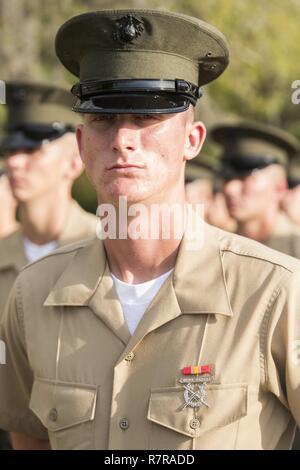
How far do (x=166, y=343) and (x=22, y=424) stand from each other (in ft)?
2.75

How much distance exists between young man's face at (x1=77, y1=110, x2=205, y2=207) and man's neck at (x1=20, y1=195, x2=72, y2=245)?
3.56 m

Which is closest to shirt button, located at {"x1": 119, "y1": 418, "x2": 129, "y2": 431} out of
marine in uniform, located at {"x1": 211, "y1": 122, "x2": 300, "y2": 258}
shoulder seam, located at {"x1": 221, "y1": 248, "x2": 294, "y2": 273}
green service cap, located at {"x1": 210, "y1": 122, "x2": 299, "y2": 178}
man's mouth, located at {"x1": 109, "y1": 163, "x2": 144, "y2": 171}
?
shoulder seam, located at {"x1": 221, "y1": 248, "x2": 294, "y2": 273}

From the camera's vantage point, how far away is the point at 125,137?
3.38 metres

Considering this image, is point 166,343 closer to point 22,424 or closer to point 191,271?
point 191,271

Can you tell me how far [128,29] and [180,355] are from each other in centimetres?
112

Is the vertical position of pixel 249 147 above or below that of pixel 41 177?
above

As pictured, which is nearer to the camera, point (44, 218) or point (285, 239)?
point (44, 218)

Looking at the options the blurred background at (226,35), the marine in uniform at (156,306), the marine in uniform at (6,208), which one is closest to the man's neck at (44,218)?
the marine in uniform at (6,208)

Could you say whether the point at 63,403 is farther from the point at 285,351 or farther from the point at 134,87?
the point at 134,87

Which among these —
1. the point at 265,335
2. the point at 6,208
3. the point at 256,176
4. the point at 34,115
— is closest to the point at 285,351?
the point at 265,335

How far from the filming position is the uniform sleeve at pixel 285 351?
3275mm

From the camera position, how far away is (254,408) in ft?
10.9

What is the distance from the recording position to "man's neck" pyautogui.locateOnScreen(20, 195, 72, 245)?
23.1ft

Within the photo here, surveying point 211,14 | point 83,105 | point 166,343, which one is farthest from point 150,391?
point 211,14
